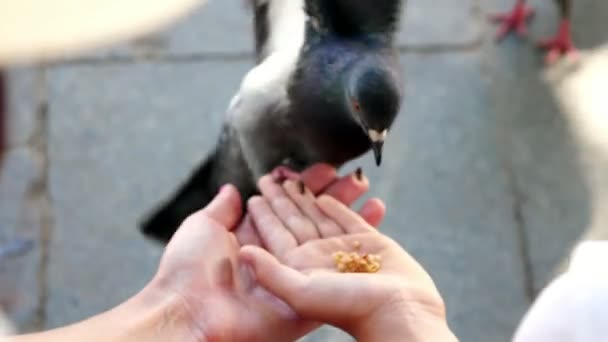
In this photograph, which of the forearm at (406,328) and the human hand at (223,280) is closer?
the forearm at (406,328)

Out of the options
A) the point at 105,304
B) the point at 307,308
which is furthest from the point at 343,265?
the point at 105,304

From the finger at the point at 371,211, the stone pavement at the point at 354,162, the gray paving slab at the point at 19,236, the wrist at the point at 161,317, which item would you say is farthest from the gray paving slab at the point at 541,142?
the gray paving slab at the point at 19,236

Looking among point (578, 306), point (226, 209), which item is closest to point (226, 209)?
point (226, 209)

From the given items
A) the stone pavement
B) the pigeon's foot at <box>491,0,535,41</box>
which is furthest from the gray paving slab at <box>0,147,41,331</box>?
the pigeon's foot at <box>491,0,535,41</box>

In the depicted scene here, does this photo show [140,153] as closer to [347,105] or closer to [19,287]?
[19,287]

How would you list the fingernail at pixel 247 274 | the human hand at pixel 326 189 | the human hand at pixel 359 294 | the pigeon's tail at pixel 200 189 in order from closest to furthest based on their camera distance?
1. the human hand at pixel 359 294
2. the fingernail at pixel 247 274
3. the human hand at pixel 326 189
4. the pigeon's tail at pixel 200 189

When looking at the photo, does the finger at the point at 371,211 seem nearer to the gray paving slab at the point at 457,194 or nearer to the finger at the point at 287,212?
the finger at the point at 287,212

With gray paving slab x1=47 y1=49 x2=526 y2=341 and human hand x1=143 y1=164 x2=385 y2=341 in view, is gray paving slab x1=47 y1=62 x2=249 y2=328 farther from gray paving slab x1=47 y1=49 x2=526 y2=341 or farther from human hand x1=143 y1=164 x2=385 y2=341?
human hand x1=143 y1=164 x2=385 y2=341
